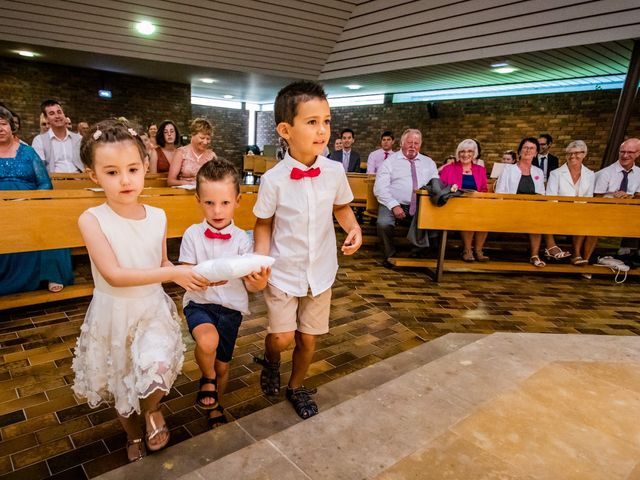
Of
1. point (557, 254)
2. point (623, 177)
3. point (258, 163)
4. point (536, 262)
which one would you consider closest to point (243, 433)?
point (536, 262)

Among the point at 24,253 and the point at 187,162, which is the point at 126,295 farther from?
the point at 187,162

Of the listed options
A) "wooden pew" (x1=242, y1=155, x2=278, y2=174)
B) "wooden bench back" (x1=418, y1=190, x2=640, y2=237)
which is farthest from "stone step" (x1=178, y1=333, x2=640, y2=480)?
"wooden pew" (x1=242, y1=155, x2=278, y2=174)

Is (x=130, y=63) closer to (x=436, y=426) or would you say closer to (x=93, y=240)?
(x=93, y=240)

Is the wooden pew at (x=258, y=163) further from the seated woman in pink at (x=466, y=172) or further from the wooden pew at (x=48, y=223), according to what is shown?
the wooden pew at (x=48, y=223)

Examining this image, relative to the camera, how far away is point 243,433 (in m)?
1.81

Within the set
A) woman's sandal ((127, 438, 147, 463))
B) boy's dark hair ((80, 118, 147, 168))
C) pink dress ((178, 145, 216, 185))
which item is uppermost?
boy's dark hair ((80, 118, 147, 168))

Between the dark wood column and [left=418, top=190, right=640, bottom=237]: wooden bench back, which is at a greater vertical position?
the dark wood column

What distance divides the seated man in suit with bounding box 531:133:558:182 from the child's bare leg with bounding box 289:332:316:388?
20.9 ft

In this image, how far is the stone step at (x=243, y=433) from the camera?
5.18 feet

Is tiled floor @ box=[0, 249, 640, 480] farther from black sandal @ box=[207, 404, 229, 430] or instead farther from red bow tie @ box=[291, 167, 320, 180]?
red bow tie @ box=[291, 167, 320, 180]

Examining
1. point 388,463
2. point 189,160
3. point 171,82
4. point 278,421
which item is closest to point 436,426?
point 388,463

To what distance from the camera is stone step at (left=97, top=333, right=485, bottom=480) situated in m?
1.58

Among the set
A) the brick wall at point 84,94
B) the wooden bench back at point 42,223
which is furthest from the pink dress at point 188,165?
the brick wall at point 84,94

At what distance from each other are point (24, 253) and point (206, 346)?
2.69 m
